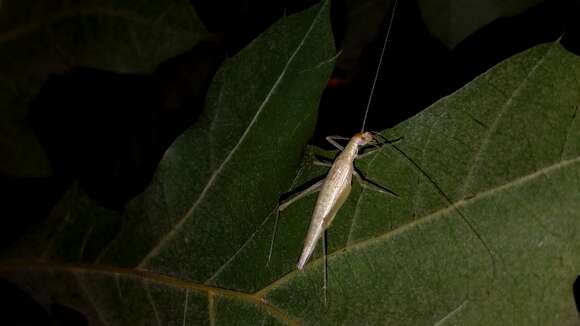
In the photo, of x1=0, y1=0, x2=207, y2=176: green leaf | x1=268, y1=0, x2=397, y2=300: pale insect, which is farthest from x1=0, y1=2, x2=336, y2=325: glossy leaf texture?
x1=0, y1=0, x2=207, y2=176: green leaf

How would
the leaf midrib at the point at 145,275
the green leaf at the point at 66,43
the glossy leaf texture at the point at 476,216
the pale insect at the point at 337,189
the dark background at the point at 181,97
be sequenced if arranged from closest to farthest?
1. the glossy leaf texture at the point at 476,216
2. the pale insect at the point at 337,189
3. the leaf midrib at the point at 145,275
4. the dark background at the point at 181,97
5. the green leaf at the point at 66,43

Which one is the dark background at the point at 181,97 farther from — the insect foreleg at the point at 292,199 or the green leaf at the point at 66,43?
the insect foreleg at the point at 292,199

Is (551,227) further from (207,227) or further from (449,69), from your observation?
(207,227)

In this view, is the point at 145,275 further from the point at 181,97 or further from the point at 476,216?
the point at 476,216

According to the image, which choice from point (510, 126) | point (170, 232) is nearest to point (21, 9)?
point (170, 232)

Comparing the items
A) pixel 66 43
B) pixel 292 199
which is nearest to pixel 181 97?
pixel 66 43

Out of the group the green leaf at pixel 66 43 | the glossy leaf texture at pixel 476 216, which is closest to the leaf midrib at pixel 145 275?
the glossy leaf texture at pixel 476 216
